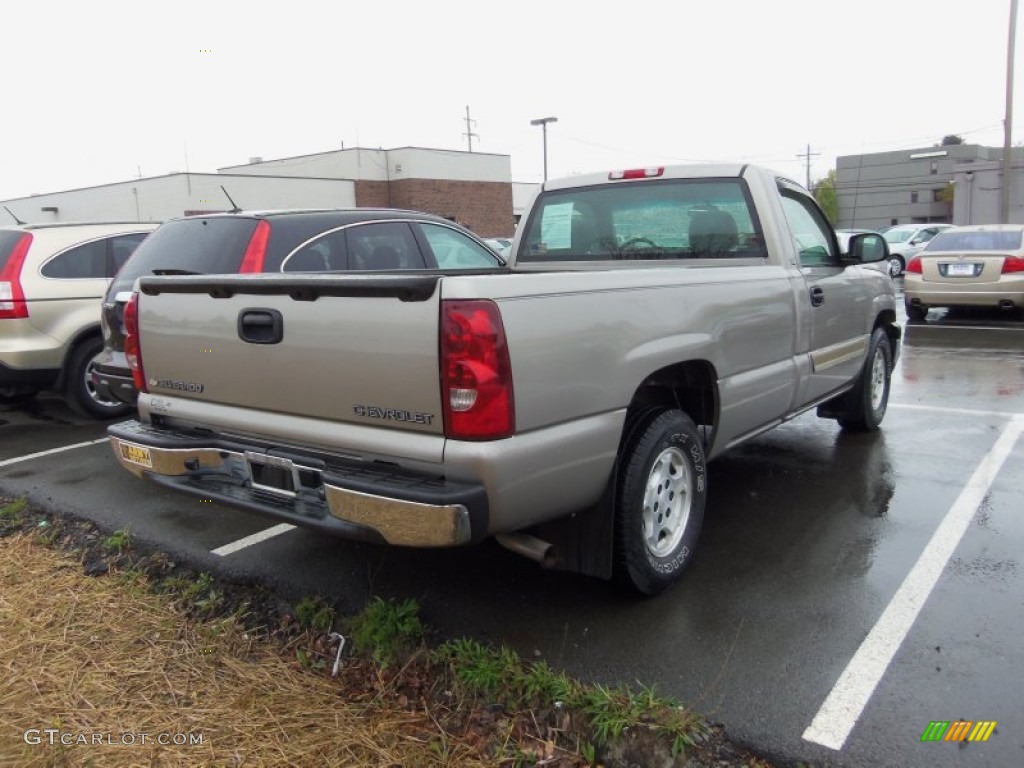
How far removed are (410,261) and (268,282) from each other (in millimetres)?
3121

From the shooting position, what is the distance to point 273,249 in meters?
5.26

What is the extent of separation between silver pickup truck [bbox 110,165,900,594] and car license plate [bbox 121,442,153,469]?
1 centimetres

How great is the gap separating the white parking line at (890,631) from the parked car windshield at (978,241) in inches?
346

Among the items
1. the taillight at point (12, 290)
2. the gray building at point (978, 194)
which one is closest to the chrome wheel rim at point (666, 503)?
the taillight at point (12, 290)

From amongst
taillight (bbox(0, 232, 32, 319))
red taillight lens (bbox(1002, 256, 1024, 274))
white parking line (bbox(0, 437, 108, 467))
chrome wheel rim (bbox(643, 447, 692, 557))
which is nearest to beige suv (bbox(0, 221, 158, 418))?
taillight (bbox(0, 232, 32, 319))

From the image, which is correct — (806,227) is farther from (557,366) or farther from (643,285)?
(557,366)

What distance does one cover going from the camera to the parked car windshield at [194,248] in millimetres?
5301

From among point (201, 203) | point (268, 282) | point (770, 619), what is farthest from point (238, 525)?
point (201, 203)

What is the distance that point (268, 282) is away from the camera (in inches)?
124

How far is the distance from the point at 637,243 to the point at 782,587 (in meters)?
2.17

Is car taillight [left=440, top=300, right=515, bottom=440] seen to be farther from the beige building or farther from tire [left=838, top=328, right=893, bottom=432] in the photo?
the beige building

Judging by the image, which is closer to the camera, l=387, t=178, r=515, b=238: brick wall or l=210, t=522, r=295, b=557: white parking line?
l=210, t=522, r=295, b=557: white parking line

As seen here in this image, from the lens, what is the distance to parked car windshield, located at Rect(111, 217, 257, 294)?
5301mm

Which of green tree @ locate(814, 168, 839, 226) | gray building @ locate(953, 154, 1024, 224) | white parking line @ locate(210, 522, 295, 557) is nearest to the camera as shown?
white parking line @ locate(210, 522, 295, 557)
